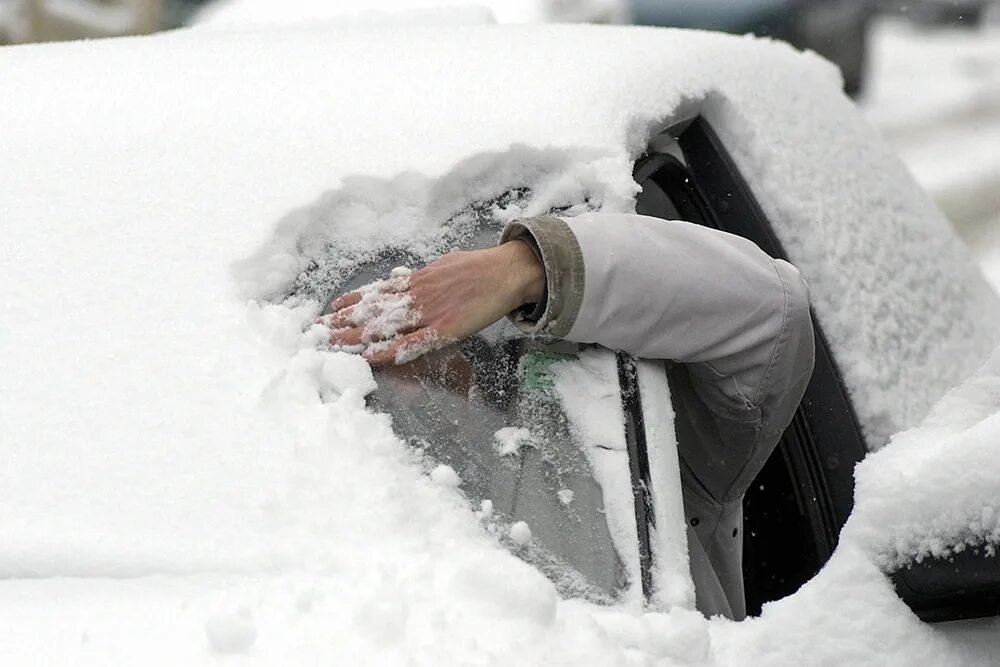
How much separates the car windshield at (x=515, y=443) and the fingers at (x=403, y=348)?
14mm

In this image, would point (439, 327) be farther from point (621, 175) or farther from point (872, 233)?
point (872, 233)

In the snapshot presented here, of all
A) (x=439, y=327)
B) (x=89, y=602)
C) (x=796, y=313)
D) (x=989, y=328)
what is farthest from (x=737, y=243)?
(x=89, y=602)

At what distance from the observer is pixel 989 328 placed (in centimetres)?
244

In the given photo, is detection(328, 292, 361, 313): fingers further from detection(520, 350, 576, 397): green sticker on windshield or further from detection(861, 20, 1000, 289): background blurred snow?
detection(861, 20, 1000, 289): background blurred snow

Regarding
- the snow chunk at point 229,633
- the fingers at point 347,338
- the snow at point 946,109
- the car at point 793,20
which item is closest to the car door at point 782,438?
the fingers at point 347,338

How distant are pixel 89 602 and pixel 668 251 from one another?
0.94m

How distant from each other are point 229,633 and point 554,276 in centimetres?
69

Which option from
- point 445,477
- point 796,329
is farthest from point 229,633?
point 796,329

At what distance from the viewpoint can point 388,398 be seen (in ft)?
4.77

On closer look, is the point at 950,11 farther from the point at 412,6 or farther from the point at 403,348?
the point at 403,348

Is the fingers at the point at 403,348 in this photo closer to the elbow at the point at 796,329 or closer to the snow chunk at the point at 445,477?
the snow chunk at the point at 445,477

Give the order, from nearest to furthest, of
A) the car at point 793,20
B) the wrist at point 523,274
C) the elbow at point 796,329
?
the wrist at point 523,274 < the elbow at point 796,329 < the car at point 793,20

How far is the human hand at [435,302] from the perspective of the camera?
1.50 metres

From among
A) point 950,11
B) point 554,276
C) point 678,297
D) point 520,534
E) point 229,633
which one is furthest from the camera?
point 950,11
